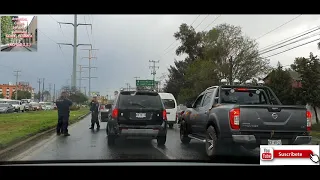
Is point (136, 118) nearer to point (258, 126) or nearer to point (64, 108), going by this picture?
point (258, 126)

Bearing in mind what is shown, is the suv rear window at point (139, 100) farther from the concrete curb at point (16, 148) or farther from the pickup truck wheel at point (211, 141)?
the concrete curb at point (16, 148)

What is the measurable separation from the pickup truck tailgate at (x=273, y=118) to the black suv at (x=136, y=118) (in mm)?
3898

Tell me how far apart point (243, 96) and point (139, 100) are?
3.32 m

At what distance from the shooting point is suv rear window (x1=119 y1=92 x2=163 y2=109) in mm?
11750

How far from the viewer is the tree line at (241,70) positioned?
83.7ft

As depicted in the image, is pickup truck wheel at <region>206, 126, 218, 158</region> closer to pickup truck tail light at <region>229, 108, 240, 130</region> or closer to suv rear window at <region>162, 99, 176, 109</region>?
pickup truck tail light at <region>229, 108, 240, 130</region>

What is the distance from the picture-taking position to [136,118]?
11.5 metres

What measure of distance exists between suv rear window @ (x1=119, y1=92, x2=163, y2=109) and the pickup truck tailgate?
4.12m

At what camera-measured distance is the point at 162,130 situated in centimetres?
1166

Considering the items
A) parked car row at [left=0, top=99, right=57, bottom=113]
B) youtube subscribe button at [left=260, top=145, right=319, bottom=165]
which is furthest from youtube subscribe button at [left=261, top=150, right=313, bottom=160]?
parked car row at [left=0, top=99, right=57, bottom=113]

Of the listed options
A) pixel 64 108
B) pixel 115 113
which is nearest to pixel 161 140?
pixel 115 113
